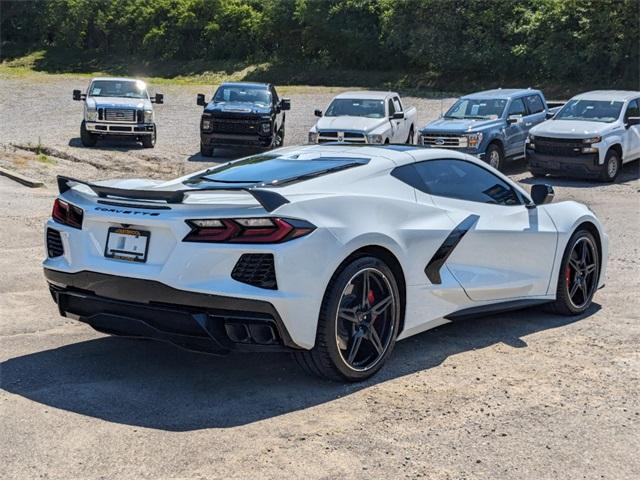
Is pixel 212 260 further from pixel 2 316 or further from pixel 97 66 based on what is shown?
pixel 97 66

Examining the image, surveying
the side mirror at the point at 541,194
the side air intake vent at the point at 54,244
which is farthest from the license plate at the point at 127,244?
the side mirror at the point at 541,194

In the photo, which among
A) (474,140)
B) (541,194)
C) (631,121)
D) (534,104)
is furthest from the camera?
(534,104)

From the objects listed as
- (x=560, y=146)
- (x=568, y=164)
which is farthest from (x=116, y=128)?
(x=568, y=164)

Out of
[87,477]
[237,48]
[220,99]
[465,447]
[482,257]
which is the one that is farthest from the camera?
[237,48]

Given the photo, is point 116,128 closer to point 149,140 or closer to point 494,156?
point 149,140

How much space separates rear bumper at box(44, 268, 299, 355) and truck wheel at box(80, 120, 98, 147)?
19091 mm

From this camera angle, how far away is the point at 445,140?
2034 centimetres

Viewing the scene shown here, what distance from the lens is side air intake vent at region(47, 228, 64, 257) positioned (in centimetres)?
629

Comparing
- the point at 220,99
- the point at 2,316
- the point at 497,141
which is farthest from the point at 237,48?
the point at 2,316

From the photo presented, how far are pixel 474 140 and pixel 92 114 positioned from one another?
9.92 meters

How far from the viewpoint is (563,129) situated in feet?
65.9

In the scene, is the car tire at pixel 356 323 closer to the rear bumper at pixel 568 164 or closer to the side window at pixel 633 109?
the rear bumper at pixel 568 164

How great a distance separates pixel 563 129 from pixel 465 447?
16027mm

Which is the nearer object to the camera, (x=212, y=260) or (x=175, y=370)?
(x=212, y=260)
